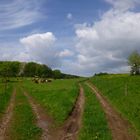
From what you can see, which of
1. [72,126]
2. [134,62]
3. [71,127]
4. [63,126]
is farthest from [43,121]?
[134,62]

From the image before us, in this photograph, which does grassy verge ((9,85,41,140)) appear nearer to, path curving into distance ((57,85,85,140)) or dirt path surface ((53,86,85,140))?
dirt path surface ((53,86,85,140))

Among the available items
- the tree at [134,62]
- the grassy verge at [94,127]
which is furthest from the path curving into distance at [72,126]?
the tree at [134,62]

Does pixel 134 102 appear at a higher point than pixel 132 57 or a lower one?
lower

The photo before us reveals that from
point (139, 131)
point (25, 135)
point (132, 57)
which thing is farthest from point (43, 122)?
point (132, 57)

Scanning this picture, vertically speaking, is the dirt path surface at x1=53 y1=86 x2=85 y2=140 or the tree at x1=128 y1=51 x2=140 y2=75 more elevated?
the tree at x1=128 y1=51 x2=140 y2=75

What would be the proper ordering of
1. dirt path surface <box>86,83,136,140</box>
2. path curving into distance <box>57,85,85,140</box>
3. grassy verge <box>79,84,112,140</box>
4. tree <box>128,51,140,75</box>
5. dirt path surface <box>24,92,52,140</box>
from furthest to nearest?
tree <box>128,51,140,75</box> → dirt path surface <box>24,92,52,140</box> → path curving into distance <box>57,85,85,140</box> → dirt path surface <box>86,83,136,140</box> → grassy verge <box>79,84,112,140</box>

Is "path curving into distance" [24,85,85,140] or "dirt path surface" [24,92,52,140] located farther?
"dirt path surface" [24,92,52,140]

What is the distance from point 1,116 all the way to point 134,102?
55.2 feet

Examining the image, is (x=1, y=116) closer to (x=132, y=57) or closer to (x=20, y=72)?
(x=132, y=57)

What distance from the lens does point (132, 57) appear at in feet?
516

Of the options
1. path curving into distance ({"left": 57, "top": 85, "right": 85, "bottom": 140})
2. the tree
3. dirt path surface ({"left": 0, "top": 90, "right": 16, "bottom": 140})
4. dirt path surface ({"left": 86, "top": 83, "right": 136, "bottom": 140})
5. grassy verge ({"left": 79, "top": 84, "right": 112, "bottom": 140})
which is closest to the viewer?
grassy verge ({"left": 79, "top": 84, "right": 112, "bottom": 140})

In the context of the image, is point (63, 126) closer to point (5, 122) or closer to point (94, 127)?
point (94, 127)

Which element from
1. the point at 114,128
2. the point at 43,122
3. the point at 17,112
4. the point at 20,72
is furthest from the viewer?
the point at 20,72

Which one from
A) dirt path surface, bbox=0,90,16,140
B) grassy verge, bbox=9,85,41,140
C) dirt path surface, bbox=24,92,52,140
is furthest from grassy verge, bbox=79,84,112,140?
dirt path surface, bbox=0,90,16,140
